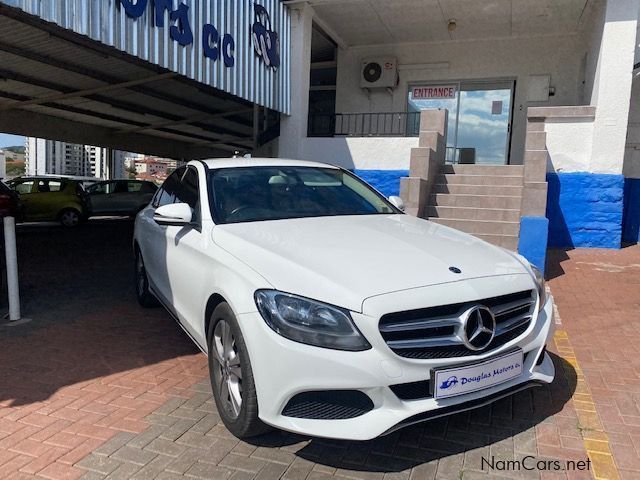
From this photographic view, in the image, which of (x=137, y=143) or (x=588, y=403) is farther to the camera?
(x=137, y=143)

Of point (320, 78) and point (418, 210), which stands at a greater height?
point (320, 78)

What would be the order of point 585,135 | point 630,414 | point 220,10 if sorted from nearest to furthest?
point 630,414, point 220,10, point 585,135

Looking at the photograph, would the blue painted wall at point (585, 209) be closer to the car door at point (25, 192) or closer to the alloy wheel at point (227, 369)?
the alloy wheel at point (227, 369)

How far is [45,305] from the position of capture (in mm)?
5828

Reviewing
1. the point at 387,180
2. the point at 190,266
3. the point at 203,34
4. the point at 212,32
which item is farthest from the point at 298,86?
the point at 190,266

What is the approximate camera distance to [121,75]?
37.5ft

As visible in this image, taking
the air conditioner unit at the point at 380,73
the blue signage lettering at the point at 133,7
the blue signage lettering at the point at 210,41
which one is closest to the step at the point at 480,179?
the blue signage lettering at the point at 210,41

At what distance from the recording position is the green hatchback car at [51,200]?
15.0 m

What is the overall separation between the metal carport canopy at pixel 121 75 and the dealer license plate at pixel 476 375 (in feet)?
17.7

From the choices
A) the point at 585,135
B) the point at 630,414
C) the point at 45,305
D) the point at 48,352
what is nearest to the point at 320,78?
the point at 585,135

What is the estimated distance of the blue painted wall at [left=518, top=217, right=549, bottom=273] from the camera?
676 centimetres

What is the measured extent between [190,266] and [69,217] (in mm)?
13499

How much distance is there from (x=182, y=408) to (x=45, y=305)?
10.9ft

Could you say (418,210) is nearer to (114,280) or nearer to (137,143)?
(114,280)
